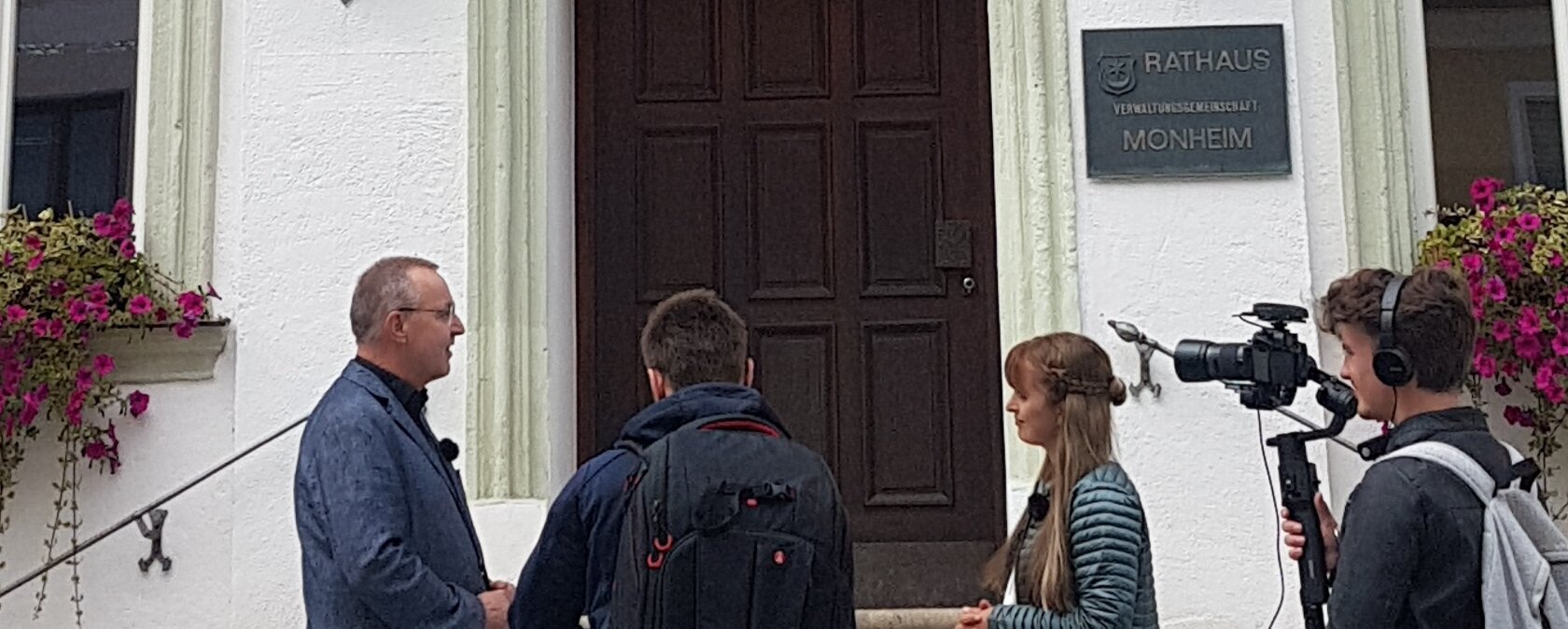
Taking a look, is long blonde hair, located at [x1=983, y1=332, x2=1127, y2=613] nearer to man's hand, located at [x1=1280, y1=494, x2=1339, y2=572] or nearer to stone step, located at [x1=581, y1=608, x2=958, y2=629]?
man's hand, located at [x1=1280, y1=494, x2=1339, y2=572]

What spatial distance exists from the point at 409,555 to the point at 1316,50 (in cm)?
341

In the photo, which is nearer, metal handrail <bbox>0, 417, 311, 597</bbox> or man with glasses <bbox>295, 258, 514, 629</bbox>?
man with glasses <bbox>295, 258, 514, 629</bbox>

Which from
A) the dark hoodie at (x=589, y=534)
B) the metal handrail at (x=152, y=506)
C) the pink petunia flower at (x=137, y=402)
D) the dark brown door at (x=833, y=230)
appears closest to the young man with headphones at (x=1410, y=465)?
the dark hoodie at (x=589, y=534)

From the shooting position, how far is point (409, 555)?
3443 millimetres

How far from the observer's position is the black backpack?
10.1ft

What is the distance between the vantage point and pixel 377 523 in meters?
3.44

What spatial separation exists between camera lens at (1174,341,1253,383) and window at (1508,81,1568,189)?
2856 millimetres

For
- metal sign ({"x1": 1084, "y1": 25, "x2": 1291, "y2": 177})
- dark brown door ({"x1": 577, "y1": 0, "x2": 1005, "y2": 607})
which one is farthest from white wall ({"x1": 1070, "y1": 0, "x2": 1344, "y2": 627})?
dark brown door ({"x1": 577, "y1": 0, "x2": 1005, "y2": 607})

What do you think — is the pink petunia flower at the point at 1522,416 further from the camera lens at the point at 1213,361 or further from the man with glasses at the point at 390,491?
the man with glasses at the point at 390,491

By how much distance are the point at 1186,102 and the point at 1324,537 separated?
253 cm

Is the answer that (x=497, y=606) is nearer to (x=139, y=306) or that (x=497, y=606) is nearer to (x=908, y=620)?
(x=908, y=620)

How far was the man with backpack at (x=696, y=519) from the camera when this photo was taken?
3.07 meters

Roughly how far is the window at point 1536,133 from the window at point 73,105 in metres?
4.37

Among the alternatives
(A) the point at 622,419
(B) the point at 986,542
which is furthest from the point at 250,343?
(B) the point at 986,542
